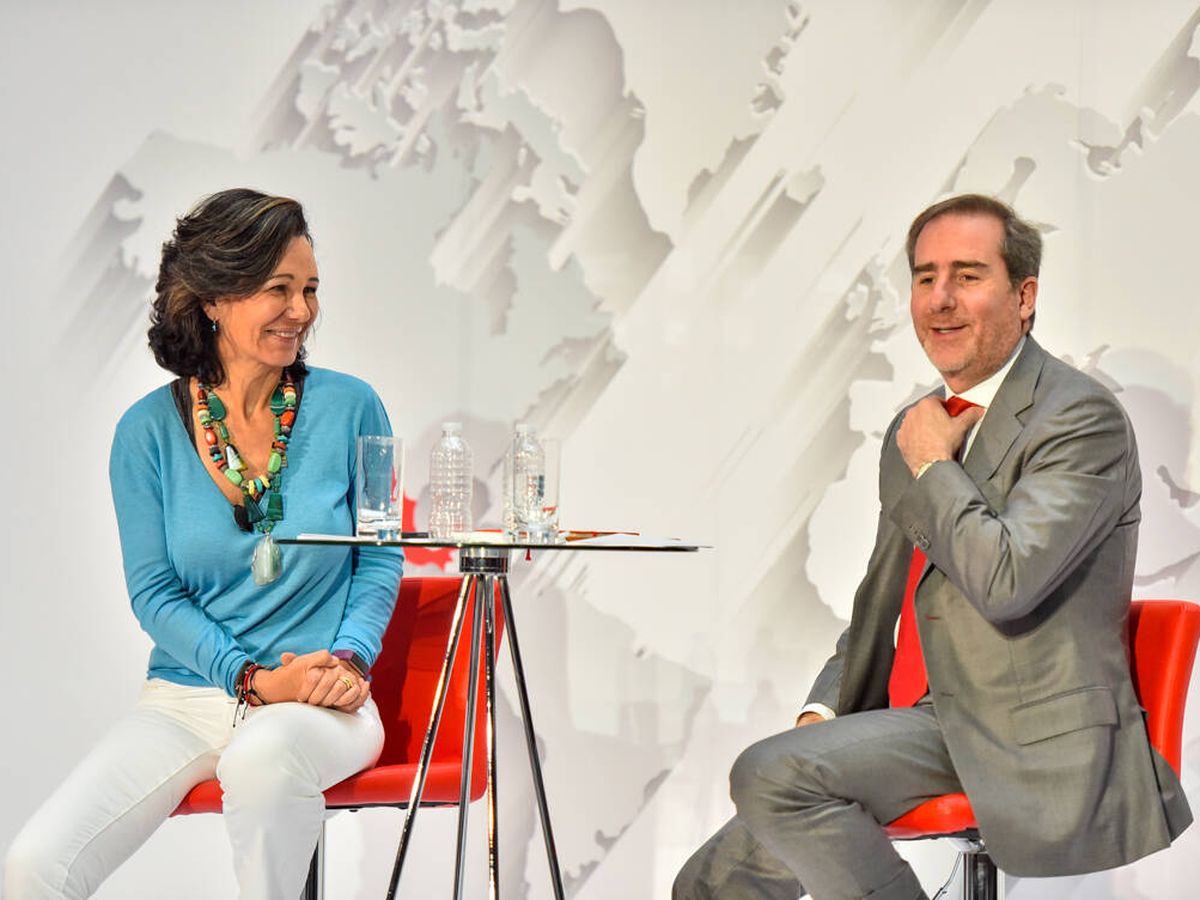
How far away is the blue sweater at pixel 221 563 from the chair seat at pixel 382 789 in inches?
9.3

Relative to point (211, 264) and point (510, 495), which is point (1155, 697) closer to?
point (510, 495)

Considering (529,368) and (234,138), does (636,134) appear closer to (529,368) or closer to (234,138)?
(529,368)

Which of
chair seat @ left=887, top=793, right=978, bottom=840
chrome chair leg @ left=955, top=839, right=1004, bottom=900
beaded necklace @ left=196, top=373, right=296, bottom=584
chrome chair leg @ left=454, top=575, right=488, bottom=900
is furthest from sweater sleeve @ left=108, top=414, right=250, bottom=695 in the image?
chrome chair leg @ left=955, top=839, right=1004, bottom=900

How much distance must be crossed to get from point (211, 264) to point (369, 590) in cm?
75

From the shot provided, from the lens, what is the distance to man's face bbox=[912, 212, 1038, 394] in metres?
2.66

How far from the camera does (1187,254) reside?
381 centimetres

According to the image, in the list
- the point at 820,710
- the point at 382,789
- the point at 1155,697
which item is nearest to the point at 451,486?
the point at 382,789

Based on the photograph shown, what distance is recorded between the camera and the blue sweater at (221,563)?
111 inches

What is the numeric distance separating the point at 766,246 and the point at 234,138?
153 centimetres

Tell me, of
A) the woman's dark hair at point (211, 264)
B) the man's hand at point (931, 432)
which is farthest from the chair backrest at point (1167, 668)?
the woman's dark hair at point (211, 264)

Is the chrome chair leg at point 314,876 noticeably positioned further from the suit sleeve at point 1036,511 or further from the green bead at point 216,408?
the suit sleeve at point 1036,511

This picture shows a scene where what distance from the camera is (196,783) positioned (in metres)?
2.65

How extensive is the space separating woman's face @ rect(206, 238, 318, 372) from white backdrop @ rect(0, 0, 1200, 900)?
3.11 feet

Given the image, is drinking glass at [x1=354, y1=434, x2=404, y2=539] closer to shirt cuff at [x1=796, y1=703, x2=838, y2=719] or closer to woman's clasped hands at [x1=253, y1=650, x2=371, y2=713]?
woman's clasped hands at [x1=253, y1=650, x2=371, y2=713]
